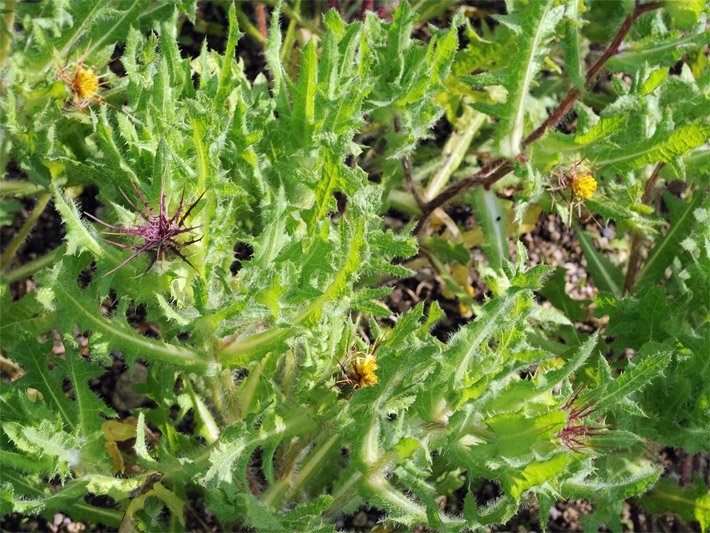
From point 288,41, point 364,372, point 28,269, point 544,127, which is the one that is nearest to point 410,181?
point 544,127

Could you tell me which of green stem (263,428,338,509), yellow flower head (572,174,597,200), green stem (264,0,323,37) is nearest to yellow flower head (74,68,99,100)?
green stem (264,0,323,37)

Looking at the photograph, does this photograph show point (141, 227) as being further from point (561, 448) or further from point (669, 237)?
point (669, 237)

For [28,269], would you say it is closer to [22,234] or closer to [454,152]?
[22,234]

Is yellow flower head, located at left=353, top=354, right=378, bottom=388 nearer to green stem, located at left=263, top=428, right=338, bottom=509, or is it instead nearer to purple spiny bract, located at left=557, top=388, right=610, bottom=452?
green stem, located at left=263, top=428, right=338, bottom=509

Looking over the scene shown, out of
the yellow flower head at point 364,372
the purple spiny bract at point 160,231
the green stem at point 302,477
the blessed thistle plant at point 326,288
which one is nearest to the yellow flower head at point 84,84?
the blessed thistle plant at point 326,288

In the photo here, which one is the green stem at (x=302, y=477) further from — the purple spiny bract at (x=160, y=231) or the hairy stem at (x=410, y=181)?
the hairy stem at (x=410, y=181)

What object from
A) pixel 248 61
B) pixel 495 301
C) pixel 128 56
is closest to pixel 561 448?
pixel 495 301
